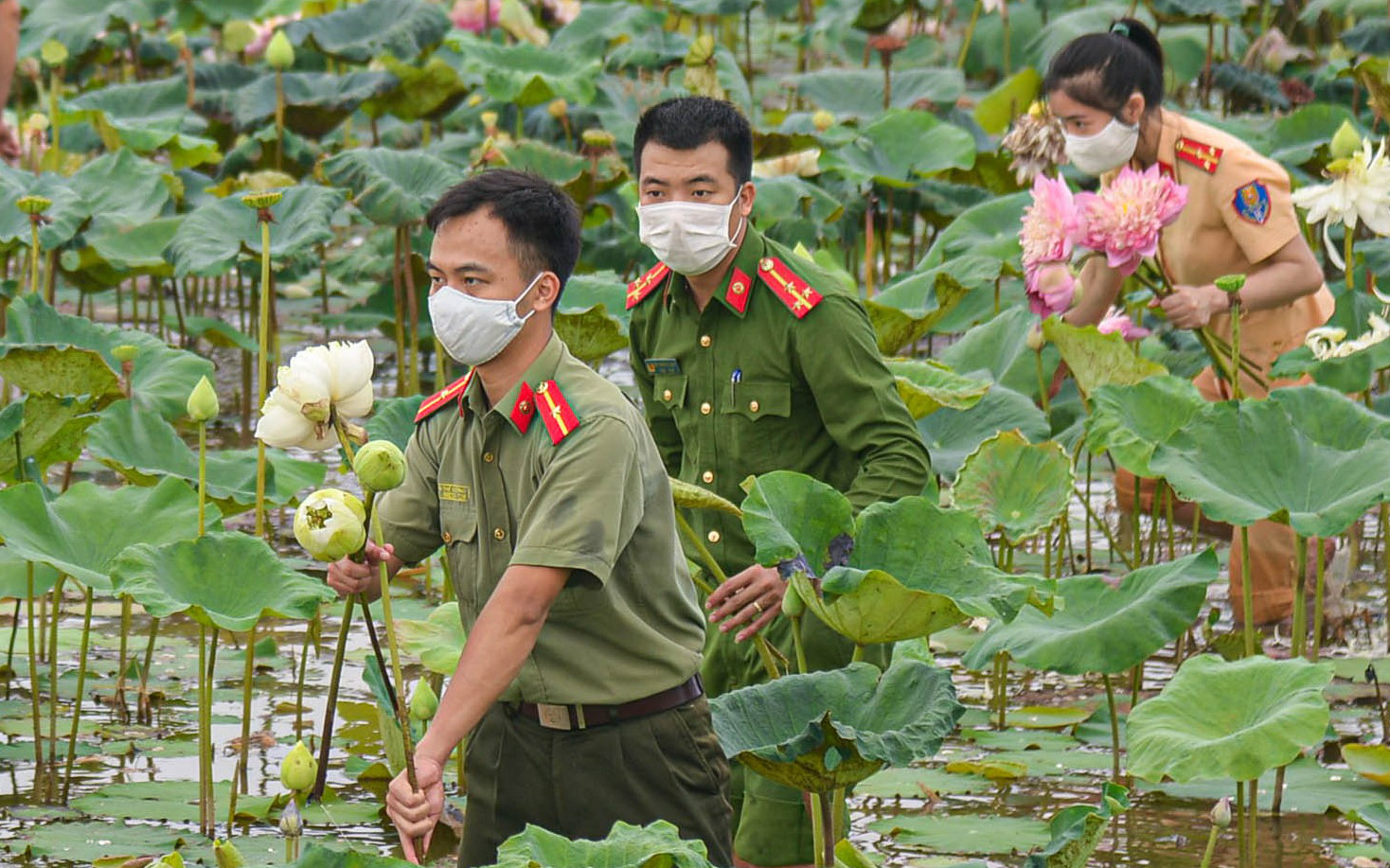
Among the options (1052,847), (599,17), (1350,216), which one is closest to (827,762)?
(1052,847)

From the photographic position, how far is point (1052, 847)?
7.50ft

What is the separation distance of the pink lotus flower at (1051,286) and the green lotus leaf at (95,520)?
1.66 meters

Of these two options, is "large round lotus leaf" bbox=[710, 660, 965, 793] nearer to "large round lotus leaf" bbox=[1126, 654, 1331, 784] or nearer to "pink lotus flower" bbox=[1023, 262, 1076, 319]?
"large round lotus leaf" bbox=[1126, 654, 1331, 784]

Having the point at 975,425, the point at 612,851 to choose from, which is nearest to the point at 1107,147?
the point at 975,425

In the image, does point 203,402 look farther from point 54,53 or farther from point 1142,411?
point 54,53

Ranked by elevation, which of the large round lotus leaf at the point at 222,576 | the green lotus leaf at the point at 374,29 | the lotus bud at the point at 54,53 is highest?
the green lotus leaf at the point at 374,29

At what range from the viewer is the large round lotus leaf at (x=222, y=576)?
3.02 meters

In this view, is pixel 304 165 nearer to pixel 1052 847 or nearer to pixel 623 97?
pixel 623 97

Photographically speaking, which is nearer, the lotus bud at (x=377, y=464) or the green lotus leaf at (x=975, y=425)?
the lotus bud at (x=377, y=464)

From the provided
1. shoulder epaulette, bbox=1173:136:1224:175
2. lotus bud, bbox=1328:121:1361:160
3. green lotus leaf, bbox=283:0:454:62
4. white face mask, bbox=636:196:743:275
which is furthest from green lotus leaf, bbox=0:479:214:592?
green lotus leaf, bbox=283:0:454:62

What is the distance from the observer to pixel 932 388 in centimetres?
411

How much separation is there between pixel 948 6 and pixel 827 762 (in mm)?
9103

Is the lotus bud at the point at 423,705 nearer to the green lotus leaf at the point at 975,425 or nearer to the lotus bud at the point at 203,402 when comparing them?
the lotus bud at the point at 203,402

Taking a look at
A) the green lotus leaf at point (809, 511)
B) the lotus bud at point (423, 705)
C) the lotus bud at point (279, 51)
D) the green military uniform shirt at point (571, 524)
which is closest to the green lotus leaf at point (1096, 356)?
the green lotus leaf at point (809, 511)
